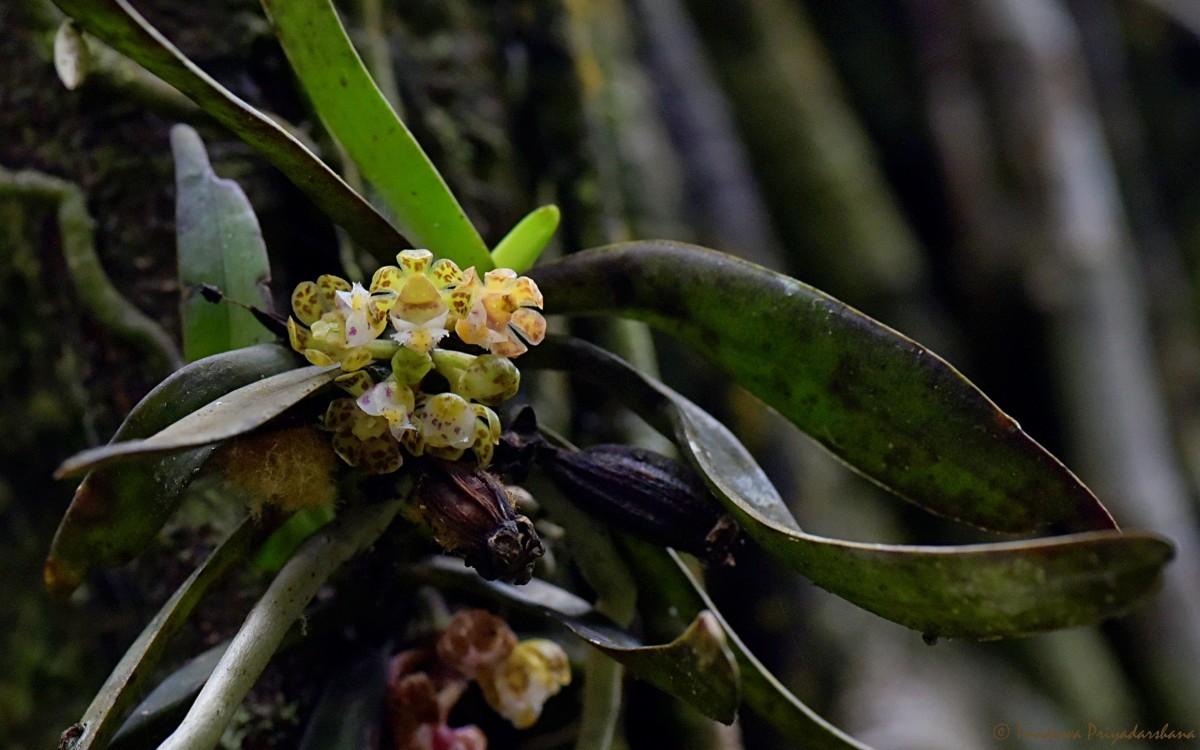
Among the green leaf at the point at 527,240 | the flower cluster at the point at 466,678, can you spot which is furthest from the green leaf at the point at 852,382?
the flower cluster at the point at 466,678

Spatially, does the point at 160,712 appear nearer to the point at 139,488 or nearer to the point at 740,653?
the point at 139,488

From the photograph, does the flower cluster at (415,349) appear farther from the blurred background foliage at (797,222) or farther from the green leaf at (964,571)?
the blurred background foliage at (797,222)

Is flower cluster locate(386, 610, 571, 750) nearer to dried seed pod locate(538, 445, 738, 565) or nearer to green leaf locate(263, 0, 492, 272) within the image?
dried seed pod locate(538, 445, 738, 565)

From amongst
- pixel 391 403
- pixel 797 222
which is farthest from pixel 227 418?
pixel 797 222

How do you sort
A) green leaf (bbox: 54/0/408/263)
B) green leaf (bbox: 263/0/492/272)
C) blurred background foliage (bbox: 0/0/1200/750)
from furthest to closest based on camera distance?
1. blurred background foliage (bbox: 0/0/1200/750)
2. green leaf (bbox: 263/0/492/272)
3. green leaf (bbox: 54/0/408/263)

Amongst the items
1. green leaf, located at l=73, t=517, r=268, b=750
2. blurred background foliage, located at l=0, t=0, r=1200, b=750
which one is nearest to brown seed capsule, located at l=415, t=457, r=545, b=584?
green leaf, located at l=73, t=517, r=268, b=750

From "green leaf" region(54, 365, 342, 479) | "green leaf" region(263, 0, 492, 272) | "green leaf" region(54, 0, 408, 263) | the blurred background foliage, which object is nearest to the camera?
"green leaf" region(54, 365, 342, 479)
